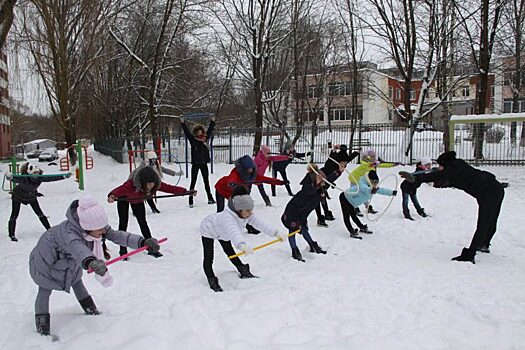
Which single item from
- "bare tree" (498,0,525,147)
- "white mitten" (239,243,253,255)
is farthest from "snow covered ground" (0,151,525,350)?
"bare tree" (498,0,525,147)

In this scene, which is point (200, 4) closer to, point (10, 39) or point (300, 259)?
point (10, 39)

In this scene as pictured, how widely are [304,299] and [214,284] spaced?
3.74ft

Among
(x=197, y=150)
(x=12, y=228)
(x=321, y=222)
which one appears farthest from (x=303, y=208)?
(x=12, y=228)

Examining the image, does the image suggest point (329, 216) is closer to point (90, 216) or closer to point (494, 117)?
point (90, 216)

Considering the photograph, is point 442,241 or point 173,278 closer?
point 173,278

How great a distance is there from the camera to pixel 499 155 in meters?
15.5

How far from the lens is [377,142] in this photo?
19797mm

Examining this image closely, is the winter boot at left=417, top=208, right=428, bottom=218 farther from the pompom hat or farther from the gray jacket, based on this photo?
the gray jacket

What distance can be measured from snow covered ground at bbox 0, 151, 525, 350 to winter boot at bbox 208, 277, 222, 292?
0.23 ft

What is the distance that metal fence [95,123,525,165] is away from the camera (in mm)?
15633

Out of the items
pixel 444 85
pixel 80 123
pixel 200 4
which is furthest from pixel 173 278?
pixel 80 123

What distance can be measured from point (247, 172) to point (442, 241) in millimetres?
3658

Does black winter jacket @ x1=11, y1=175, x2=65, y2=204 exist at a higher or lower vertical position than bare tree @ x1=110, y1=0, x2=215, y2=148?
lower

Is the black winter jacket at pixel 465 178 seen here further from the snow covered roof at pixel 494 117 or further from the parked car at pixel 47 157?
the parked car at pixel 47 157
